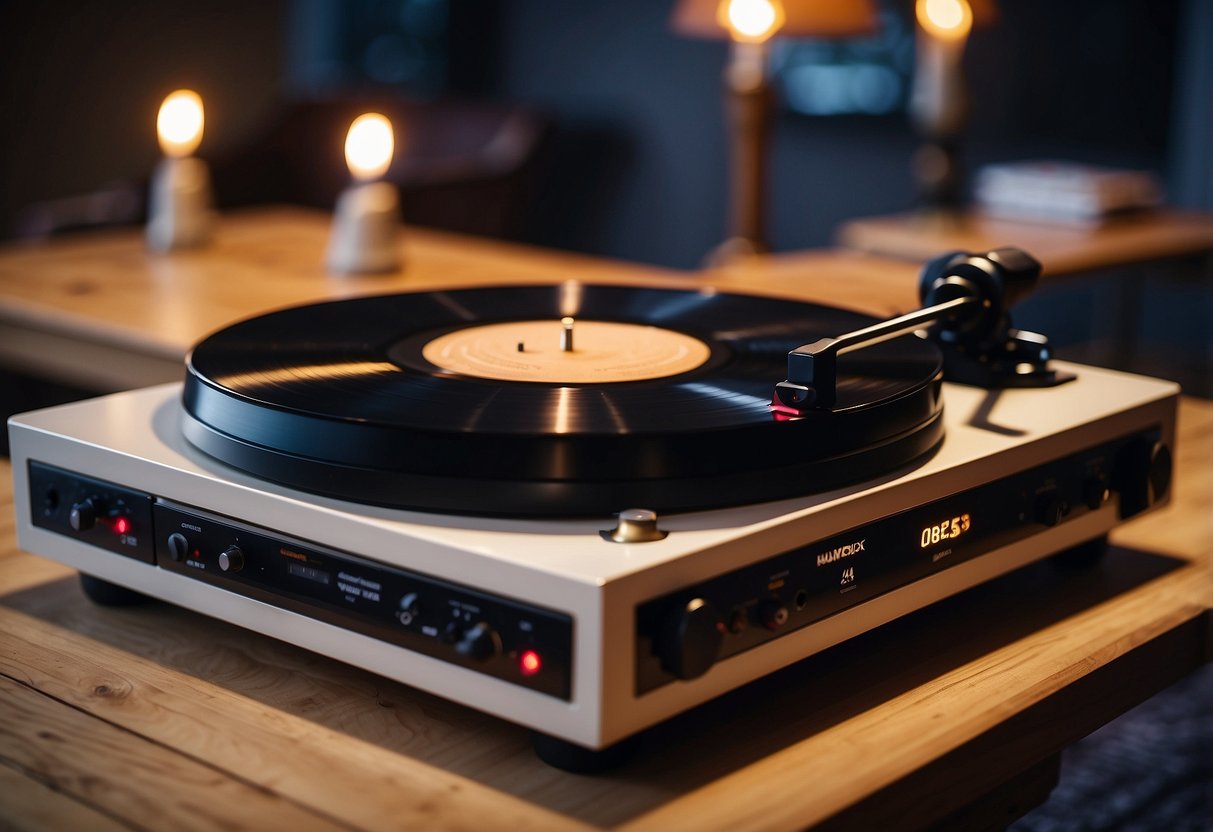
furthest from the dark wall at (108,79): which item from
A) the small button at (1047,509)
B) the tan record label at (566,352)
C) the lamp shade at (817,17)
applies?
the small button at (1047,509)

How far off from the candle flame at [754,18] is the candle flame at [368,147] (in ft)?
2.11

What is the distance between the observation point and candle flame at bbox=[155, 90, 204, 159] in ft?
7.44

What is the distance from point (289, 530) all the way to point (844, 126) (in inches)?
146

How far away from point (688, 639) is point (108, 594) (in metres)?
0.51

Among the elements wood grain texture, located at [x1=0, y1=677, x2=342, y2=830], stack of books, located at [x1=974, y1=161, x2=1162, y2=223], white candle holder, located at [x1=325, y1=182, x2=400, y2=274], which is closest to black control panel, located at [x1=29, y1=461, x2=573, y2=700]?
wood grain texture, located at [x1=0, y1=677, x2=342, y2=830]

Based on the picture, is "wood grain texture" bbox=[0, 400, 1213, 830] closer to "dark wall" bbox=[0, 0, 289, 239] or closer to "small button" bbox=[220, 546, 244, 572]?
"small button" bbox=[220, 546, 244, 572]

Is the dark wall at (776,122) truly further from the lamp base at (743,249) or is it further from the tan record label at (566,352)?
the tan record label at (566,352)

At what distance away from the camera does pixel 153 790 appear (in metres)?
0.80

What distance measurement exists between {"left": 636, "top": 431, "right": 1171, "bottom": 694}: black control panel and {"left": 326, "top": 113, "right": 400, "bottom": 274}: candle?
3.71ft

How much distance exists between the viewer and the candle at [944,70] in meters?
2.88

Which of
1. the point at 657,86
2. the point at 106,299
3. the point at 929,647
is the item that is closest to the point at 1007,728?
the point at 929,647

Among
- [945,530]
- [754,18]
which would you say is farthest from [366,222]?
[945,530]

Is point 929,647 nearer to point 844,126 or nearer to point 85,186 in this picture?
point 844,126

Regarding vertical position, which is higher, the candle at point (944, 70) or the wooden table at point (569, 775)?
the candle at point (944, 70)
